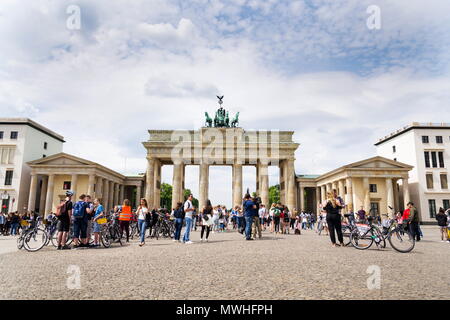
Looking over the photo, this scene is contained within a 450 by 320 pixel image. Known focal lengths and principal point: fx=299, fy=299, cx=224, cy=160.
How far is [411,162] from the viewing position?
4841cm

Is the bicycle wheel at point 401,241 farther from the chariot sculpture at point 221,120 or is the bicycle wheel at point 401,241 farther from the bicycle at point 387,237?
the chariot sculpture at point 221,120

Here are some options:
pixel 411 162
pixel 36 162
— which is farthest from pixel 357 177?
pixel 36 162

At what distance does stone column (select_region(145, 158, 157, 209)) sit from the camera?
47.5 metres

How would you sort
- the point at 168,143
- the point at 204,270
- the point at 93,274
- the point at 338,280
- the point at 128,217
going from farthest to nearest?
the point at 168,143, the point at 128,217, the point at 204,270, the point at 93,274, the point at 338,280

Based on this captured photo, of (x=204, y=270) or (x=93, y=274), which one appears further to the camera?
(x=204, y=270)

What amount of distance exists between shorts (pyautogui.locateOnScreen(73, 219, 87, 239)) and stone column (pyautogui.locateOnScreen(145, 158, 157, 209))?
35.8m

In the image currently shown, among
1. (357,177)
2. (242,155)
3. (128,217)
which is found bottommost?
(128,217)

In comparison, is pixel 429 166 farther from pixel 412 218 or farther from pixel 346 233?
pixel 346 233

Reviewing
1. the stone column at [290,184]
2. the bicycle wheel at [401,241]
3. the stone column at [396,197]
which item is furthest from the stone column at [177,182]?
the bicycle wheel at [401,241]

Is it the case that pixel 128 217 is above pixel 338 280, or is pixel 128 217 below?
above

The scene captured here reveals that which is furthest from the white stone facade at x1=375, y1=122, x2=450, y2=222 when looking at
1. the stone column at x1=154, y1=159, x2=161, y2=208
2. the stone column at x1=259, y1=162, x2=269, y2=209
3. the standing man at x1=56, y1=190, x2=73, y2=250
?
the standing man at x1=56, y1=190, x2=73, y2=250

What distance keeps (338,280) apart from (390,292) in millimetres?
1014
